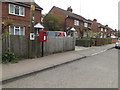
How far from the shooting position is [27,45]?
8.33 m

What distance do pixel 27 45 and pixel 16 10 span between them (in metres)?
10.6

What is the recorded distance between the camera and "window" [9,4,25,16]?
1662 centimetres

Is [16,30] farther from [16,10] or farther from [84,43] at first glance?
[84,43]

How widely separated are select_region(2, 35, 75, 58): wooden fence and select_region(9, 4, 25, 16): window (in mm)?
9040

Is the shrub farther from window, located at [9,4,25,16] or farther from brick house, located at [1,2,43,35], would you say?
window, located at [9,4,25,16]

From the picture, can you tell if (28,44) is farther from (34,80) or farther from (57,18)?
(57,18)

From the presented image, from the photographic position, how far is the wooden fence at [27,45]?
736cm

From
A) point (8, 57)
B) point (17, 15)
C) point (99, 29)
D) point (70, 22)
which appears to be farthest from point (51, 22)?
point (99, 29)

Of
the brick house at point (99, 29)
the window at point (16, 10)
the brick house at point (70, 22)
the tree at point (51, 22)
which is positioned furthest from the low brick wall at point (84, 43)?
the brick house at point (99, 29)

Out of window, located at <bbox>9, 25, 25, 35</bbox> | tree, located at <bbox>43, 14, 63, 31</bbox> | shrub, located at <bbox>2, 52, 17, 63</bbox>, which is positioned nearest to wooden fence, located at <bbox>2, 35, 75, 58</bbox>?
shrub, located at <bbox>2, 52, 17, 63</bbox>

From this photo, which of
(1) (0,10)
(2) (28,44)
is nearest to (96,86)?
(2) (28,44)

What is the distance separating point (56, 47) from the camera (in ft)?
35.9

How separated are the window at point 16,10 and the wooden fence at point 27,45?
9.04 m

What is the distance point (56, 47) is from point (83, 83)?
21.4 ft
